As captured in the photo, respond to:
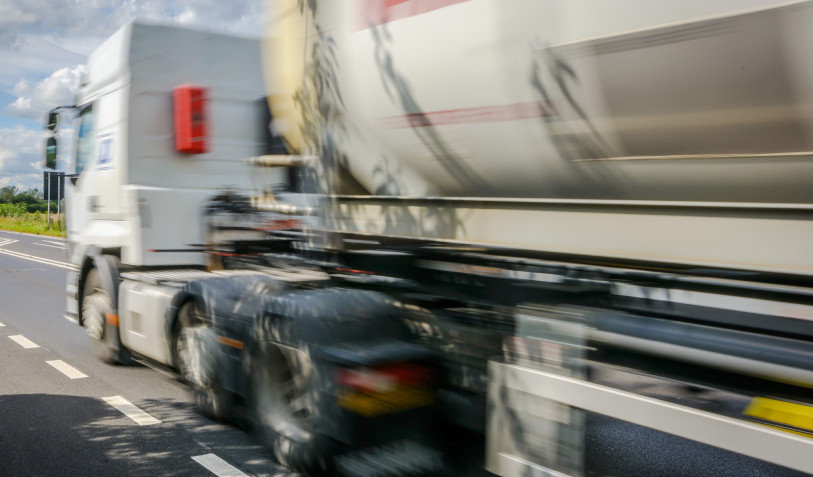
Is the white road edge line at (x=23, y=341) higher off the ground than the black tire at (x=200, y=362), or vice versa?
the black tire at (x=200, y=362)

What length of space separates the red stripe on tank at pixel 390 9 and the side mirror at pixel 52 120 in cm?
491

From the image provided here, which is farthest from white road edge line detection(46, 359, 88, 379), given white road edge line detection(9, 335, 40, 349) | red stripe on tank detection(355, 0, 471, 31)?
red stripe on tank detection(355, 0, 471, 31)

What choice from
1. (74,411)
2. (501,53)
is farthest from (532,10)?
(74,411)

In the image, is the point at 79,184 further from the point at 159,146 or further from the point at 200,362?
the point at 200,362

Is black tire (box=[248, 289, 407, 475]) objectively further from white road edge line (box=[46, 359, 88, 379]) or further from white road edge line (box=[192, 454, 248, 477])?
white road edge line (box=[46, 359, 88, 379])

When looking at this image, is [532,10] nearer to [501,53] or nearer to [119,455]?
[501,53]

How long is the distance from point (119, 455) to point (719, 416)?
3584mm

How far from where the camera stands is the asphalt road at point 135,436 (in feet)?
9.98

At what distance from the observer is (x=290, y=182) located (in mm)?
4391

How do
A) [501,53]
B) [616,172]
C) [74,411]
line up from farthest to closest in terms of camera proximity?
[74,411] → [501,53] → [616,172]

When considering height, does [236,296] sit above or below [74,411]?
above

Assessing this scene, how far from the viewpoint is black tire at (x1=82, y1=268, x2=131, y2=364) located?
6.30m

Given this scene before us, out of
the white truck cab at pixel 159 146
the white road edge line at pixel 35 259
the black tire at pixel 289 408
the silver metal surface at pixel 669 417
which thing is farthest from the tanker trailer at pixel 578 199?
the white road edge line at pixel 35 259

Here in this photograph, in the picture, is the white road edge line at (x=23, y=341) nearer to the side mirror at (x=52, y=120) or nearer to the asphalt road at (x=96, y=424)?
the asphalt road at (x=96, y=424)
